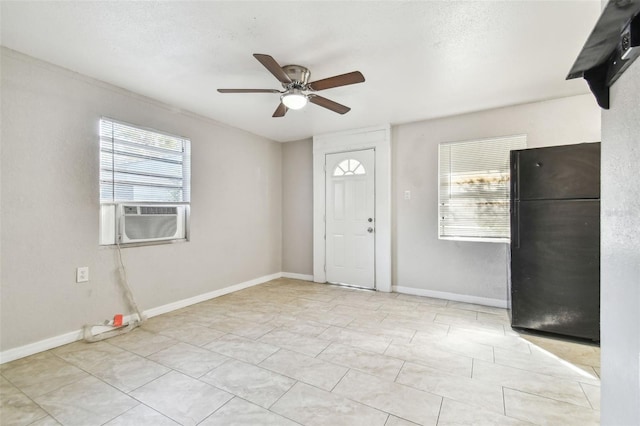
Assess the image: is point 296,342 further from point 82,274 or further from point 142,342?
point 82,274

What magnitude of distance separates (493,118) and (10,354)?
210 inches

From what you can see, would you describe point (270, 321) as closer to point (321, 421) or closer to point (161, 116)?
point (321, 421)

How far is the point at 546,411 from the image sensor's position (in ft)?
5.46

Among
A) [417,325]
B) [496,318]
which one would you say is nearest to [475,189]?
[496,318]

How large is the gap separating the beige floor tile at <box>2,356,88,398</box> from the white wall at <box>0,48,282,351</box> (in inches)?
10.9

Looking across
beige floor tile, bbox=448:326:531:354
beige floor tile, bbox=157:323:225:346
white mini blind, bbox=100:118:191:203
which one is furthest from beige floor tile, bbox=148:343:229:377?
beige floor tile, bbox=448:326:531:354

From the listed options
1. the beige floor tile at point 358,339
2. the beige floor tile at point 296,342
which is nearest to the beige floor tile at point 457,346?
the beige floor tile at point 358,339

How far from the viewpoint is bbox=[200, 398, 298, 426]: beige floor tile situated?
1.58 m

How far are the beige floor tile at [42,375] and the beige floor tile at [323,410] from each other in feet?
5.01

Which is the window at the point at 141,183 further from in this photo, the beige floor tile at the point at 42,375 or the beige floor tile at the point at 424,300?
the beige floor tile at the point at 424,300

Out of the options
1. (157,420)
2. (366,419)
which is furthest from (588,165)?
(157,420)

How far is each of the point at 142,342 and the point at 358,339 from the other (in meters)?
1.96

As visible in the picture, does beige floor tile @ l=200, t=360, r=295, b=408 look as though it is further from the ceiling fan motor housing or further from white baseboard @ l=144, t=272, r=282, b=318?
the ceiling fan motor housing

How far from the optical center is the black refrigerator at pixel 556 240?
8.19 feet
